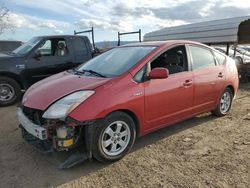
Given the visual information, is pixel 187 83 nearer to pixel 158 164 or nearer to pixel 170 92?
pixel 170 92

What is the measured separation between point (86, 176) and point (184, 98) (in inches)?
85.6

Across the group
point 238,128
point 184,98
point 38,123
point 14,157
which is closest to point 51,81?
point 38,123

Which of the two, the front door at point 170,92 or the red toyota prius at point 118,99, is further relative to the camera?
the front door at point 170,92

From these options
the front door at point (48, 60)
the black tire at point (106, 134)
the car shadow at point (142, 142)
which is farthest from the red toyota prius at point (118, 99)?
the front door at point (48, 60)

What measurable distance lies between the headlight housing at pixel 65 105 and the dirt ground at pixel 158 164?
0.77 m

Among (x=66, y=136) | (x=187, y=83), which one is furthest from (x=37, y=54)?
(x=66, y=136)

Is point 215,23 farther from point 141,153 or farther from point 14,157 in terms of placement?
point 14,157

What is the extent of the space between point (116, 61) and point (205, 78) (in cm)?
174

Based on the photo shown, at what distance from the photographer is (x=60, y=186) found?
3.54m

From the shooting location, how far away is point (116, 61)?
4867 mm

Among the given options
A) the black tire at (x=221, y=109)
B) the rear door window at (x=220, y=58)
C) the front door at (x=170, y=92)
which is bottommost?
the black tire at (x=221, y=109)

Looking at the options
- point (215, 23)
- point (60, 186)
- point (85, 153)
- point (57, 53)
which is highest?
point (215, 23)

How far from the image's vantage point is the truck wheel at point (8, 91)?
25.0 ft

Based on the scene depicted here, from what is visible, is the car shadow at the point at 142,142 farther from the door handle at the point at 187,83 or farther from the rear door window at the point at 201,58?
the rear door window at the point at 201,58
